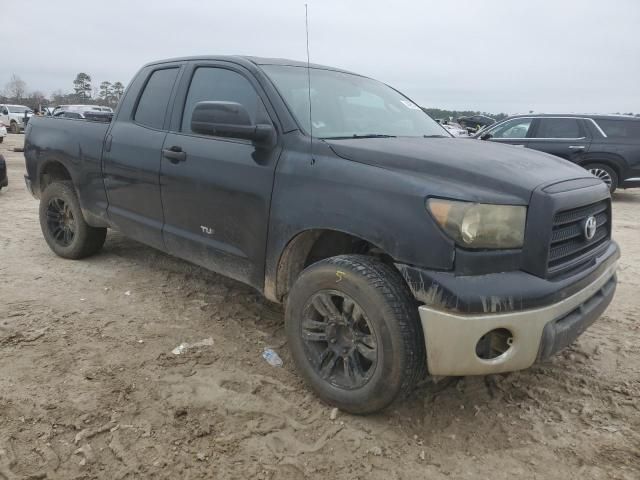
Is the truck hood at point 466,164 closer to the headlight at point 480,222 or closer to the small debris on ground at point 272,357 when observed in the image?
the headlight at point 480,222

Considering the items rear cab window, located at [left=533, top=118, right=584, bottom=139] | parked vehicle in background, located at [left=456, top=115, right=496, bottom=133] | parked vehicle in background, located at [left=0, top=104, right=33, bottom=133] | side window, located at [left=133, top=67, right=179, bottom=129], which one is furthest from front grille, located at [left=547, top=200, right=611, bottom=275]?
parked vehicle in background, located at [left=0, top=104, right=33, bottom=133]

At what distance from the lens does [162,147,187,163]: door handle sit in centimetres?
340

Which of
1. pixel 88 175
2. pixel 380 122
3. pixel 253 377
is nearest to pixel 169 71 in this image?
pixel 88 175

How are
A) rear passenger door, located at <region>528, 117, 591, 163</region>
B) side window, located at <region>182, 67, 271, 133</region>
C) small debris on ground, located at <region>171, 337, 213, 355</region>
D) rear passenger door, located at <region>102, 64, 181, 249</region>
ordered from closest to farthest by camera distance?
1. side window, located at <region>182, 67, 271, 133</region>
2. small debris on ground, located at <region>171, 337, 213, 355</region>
3. rear passenger door, located at <region>102, 64, 181, 249</region>
4. rear passenger door, located at <region>528, 117, 591, 163</region>

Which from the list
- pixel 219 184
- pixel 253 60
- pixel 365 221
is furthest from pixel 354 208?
pixel 253 60

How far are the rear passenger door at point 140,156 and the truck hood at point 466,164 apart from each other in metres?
1.57

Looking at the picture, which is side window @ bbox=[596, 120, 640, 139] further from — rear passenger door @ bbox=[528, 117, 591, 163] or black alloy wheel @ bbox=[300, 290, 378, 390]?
black alloy wheel @ bbox=[300, 290, 378, 390]

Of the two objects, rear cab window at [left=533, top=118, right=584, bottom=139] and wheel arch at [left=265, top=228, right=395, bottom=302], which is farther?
rear cab window at [left=533, top=118, right=584, bottom=139]

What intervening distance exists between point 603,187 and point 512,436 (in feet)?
4.74

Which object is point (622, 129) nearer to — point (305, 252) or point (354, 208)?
point (305, 252)

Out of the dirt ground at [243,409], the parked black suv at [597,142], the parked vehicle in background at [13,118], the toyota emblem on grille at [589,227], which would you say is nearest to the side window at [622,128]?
the parked black suv at [597,142]

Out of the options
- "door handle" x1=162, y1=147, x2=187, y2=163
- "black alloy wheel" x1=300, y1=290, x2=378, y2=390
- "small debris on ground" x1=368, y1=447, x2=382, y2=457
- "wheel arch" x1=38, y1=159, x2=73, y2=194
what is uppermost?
"door handle" x1=162, y1=147, x2=187, y2=163

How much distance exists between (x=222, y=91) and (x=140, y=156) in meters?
0.85

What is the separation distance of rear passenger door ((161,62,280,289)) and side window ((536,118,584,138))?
8.39m
